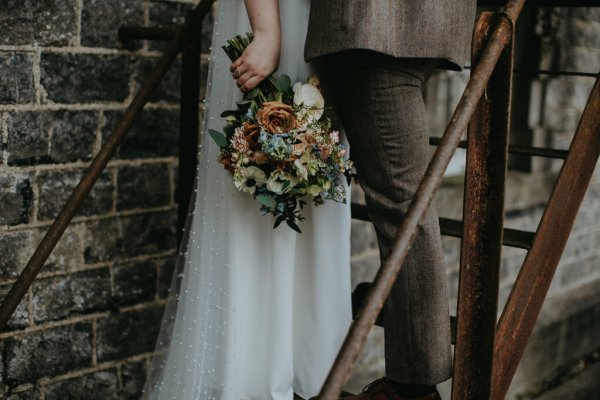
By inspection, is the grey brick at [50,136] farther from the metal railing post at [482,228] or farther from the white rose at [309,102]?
the metal railing post at [482,228]

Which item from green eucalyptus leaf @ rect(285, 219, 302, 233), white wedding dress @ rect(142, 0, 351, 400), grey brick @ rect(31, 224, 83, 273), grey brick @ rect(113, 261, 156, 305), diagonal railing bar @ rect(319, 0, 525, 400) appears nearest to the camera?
diagonal railing bar @ rect(319, 0, 525, 400)

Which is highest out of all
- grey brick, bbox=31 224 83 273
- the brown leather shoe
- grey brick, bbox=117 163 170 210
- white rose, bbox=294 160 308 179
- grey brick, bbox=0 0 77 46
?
grey brick, bbox=0 0 77 46

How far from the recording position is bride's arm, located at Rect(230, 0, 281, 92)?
90.5 inches

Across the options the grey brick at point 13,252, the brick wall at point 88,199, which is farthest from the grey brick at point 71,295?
the grey brick at point 13,252

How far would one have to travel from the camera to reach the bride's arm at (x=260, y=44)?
230cm

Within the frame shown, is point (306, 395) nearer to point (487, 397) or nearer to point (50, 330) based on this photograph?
point (487, 397)

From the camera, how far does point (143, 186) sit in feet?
10.9

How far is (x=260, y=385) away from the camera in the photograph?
2609 mm

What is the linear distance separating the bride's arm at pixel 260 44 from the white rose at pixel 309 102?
116 mm

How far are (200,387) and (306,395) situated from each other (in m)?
0.35

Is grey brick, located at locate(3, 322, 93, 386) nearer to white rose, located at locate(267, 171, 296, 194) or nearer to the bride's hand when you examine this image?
white rose, located at locate(267, 171, 296, 194)

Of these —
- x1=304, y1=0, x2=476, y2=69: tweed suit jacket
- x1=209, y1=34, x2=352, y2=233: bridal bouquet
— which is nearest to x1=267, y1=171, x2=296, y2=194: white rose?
x1=209, y1=34, x2=352, y2=233: bridal bouquet

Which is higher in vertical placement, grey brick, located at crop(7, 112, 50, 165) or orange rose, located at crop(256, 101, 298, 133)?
orange rose, located at crop(256, 101, 298, 133)

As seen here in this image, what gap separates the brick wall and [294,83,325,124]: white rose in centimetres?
113
